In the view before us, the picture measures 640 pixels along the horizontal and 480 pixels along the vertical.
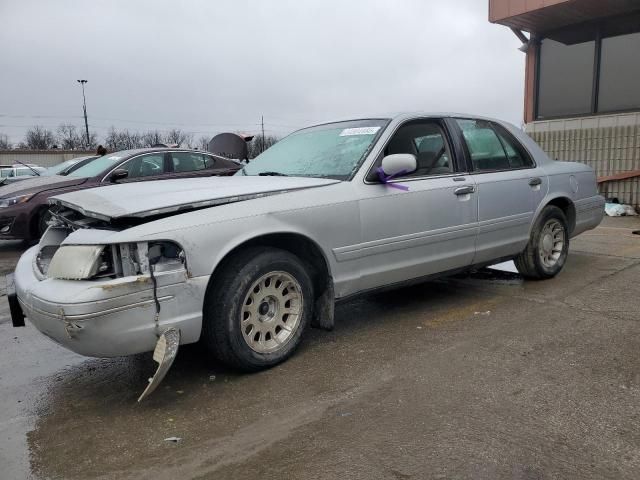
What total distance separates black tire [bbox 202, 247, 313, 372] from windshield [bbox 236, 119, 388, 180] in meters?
0.91

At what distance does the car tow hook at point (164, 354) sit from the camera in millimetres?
2717

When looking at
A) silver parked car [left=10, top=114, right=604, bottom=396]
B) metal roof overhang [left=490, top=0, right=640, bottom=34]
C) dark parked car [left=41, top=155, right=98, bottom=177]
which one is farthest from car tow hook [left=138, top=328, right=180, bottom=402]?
metal roof overhang [left=490, top=0, right=640, bottom=34]

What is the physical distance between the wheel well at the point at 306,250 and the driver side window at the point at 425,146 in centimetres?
109

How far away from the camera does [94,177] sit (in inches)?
320

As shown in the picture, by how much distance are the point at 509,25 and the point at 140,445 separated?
10883 millimetres

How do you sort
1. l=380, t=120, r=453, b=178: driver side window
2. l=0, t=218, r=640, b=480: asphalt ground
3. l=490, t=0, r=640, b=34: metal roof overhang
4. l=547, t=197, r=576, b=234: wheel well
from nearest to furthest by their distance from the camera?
1. l=0, t=218, r=640, b=480: asphalt ground
2. l=380, t=120, r=453, b=178: driver side window
3. l=547, t=197, r=576, b=234: wheel well
4. l=490, t=0, r=640, b=34: metal roof overhang

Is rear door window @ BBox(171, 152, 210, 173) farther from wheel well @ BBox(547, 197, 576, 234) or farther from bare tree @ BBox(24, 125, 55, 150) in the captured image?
bare tree @ BBox(24, 125, 55, 150)

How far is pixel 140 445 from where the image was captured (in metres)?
2.55

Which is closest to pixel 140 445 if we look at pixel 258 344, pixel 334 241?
pixel 258 344

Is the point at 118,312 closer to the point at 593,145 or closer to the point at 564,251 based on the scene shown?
the point at 564,251

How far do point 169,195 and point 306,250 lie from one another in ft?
3.14

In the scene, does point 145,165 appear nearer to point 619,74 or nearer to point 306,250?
point 306,250

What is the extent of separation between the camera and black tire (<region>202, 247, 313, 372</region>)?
9.98ft

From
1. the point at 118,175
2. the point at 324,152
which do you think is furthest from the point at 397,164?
the point at 118,175
